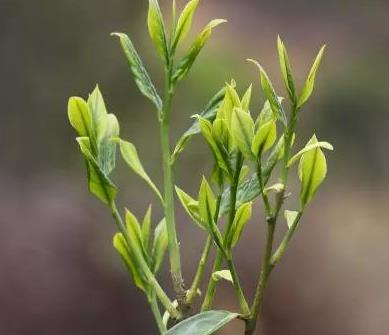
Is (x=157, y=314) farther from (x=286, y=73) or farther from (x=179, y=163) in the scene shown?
(x=179, y=163)

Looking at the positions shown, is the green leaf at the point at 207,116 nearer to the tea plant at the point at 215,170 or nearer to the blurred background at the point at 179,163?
the tea plant at the point at 215,170

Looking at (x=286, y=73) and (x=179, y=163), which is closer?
(x=286, y=73)

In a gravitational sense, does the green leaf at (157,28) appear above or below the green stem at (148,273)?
above

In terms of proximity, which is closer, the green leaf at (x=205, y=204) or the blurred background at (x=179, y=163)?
the green leaf at (x=205, y=204)

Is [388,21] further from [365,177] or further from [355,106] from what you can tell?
[365,177]

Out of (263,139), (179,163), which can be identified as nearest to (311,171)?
(263,139)

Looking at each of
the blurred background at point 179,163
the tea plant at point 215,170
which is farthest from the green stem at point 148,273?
the blurred background at point 179,163

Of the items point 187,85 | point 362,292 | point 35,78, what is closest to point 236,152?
point 362,292
